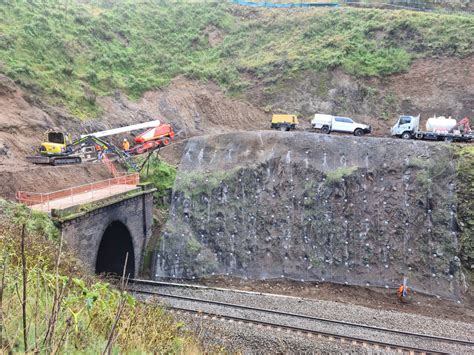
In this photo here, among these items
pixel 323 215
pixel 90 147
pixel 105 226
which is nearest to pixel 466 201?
pixel 323 215

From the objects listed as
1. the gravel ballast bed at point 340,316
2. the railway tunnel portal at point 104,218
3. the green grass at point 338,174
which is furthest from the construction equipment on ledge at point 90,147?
the green grass at point 338,174

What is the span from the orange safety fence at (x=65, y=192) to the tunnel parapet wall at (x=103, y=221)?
1211 mm

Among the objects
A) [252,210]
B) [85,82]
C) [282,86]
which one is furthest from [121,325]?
[282,86]

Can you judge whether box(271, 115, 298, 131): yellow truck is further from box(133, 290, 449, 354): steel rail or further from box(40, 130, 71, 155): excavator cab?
box(133, 290, 449, 354): steel rail

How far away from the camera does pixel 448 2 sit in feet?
128

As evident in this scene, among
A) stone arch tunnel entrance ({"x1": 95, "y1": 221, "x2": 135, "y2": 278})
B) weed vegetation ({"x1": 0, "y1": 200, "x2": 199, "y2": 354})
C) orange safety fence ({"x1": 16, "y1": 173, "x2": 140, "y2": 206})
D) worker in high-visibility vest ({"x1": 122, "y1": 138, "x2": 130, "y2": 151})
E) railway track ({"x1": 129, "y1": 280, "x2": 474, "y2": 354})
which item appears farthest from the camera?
worker in high-visibility vest ({"x1": 122, "y1": 138, "x2": 130, "y2": 151})

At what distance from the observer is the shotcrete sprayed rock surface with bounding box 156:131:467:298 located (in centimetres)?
1898

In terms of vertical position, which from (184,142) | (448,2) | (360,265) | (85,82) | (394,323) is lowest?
(394,323)

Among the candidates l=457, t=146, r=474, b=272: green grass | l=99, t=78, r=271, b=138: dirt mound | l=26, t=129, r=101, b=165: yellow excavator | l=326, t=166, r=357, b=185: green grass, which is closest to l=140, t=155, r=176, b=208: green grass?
l=26, t=129, r=101, b=165: yellow excavator

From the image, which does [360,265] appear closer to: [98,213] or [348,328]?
[348,328]

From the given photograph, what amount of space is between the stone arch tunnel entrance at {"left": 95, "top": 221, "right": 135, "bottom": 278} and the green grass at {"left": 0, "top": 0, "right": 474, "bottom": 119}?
401 inches

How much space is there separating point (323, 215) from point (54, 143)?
1659 centimetres

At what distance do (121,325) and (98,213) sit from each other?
1120 centimetres

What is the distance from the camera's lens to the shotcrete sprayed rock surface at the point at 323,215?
19.0 metres
